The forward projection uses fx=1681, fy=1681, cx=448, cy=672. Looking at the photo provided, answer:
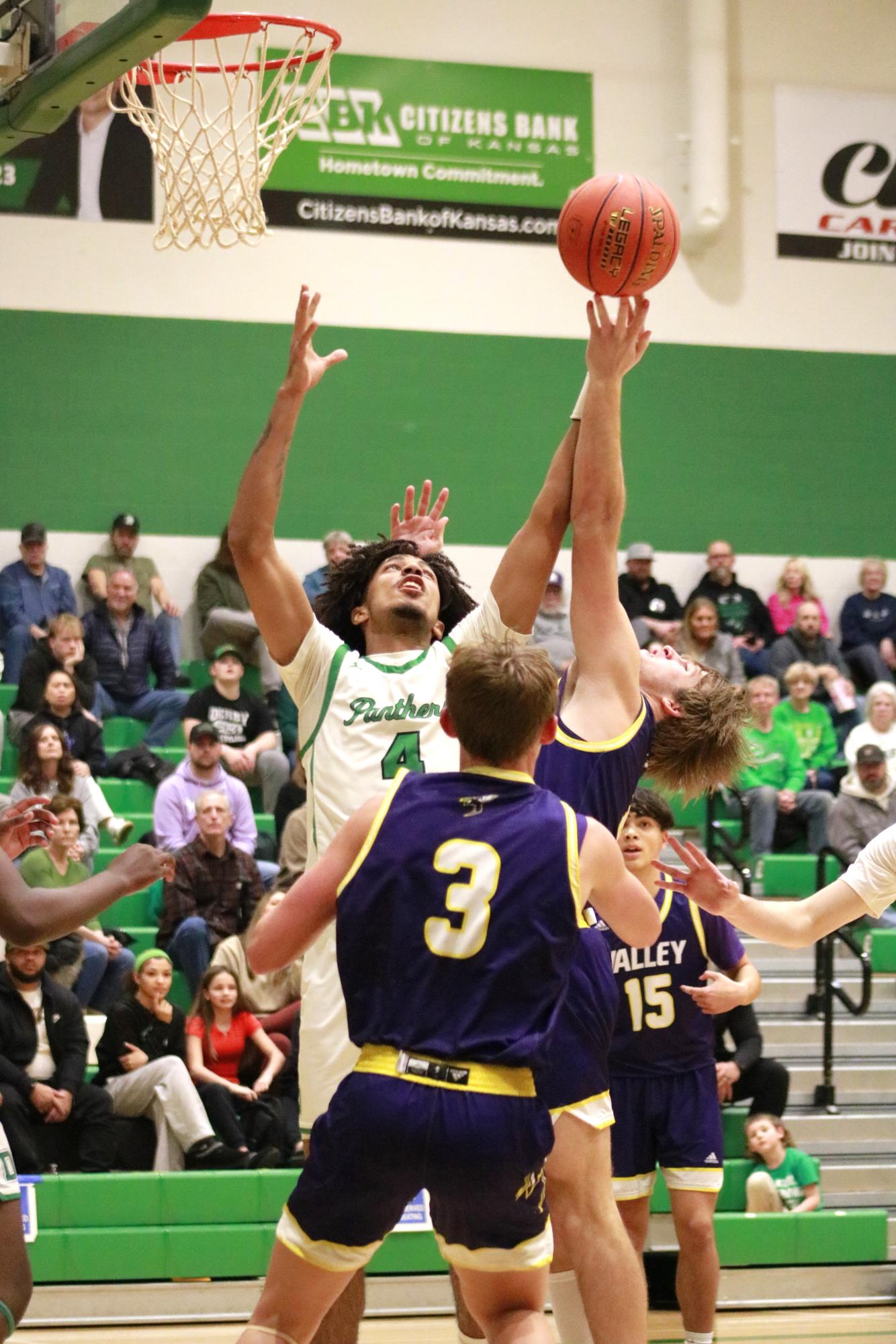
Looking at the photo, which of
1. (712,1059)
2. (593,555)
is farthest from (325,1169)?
(712,1059)

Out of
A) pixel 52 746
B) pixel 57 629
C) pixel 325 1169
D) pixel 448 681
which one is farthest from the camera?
pixel 57 629

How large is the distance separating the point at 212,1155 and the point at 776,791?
5765 millimetres

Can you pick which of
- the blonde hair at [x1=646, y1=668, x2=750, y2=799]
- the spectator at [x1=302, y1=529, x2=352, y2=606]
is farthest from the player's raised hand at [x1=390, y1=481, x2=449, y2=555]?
the spectator at [x1=302, y1=529, x2=352, y2=606]

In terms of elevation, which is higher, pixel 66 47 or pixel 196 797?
pixel 66 47

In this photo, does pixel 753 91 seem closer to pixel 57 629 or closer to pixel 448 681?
pixel 57 629

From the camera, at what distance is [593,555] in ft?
13.1

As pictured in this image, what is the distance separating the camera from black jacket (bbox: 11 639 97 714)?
11477 millimetres

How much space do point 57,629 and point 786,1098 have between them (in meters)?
5.91

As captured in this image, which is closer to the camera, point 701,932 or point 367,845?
point 367,845

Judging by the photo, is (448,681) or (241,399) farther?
(241,399)

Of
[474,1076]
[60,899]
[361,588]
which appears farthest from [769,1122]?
[474,1076]

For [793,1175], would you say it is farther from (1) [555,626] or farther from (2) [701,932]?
(1) [555,626]

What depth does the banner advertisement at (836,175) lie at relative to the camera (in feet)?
49.3

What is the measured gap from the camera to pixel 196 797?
10.5m
